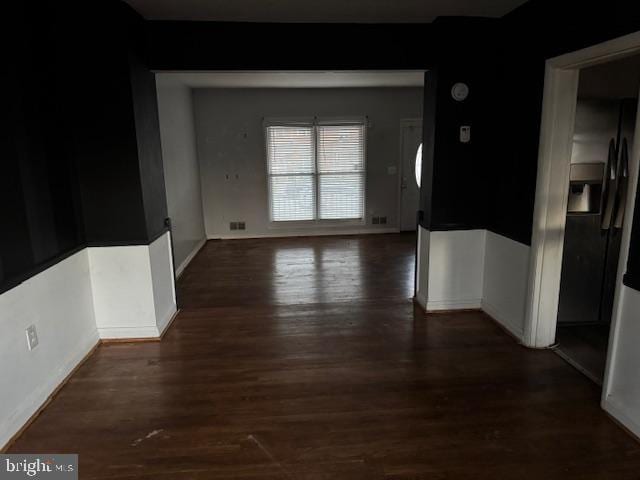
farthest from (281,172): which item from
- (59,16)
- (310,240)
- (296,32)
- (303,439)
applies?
(303,439)

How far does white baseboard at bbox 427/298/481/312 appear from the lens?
3875 millimetres

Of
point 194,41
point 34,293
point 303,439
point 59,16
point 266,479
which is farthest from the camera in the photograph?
point 194,41

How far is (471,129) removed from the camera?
359cm

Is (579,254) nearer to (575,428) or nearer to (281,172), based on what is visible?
(575,428)

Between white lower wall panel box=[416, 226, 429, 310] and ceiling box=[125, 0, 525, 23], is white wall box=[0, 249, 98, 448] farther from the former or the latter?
white lower wall panel box=[416, 226, 429, 310]

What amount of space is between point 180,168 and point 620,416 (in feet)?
16.6

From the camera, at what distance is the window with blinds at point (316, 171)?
271 inches

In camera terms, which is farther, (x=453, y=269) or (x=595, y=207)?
(x=453, y=269)

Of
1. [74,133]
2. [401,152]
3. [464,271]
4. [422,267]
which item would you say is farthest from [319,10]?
[401,152]

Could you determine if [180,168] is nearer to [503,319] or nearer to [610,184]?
[503,319]

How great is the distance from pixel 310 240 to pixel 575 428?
A: 497 centimetres

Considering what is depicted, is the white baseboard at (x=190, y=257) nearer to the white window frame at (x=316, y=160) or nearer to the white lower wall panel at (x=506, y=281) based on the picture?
the white window frame at (x=316, y=160)

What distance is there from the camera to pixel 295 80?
5.62 metres

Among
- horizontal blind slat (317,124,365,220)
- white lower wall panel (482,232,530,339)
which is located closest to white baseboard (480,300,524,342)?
white lower wall panel (482,232,530,339)
